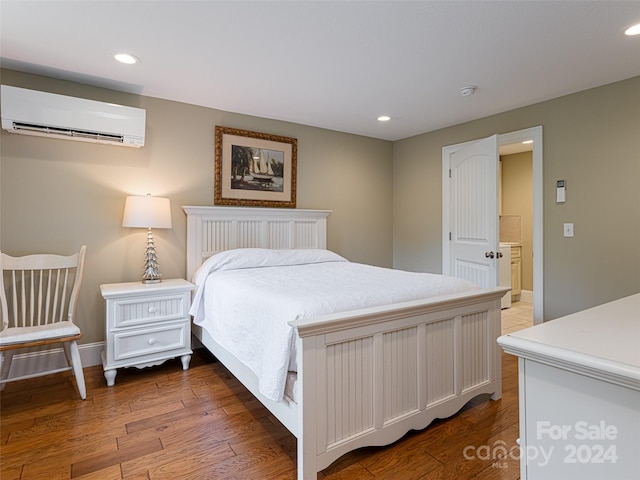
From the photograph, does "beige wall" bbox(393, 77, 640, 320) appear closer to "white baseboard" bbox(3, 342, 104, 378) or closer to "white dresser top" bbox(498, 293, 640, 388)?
"white dresser top" bbox(498, 293, 640, 388)

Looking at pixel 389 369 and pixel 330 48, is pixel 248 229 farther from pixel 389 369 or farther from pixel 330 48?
pixel 389 369

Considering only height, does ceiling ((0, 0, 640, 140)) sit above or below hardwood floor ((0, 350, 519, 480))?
above

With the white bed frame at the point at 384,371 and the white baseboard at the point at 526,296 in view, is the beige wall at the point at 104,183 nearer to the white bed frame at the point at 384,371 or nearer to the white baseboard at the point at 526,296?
the white bed frame at the point at 384,371

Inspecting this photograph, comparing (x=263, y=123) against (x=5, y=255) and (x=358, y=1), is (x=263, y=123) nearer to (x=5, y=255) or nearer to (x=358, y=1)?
(x=358, y=1)

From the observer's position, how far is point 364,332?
5.55 ft

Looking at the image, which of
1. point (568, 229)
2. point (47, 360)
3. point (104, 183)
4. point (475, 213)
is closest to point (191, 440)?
point (47, 360)

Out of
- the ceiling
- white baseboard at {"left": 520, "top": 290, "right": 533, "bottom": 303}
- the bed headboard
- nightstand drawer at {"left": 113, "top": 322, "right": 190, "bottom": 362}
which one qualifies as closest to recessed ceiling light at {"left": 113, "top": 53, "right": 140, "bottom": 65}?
the ceiling

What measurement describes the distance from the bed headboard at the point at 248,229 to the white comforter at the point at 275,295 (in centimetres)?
32

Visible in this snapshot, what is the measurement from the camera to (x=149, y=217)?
2779 millimetres

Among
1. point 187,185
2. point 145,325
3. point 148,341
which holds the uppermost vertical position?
point 187,185

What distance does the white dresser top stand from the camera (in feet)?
2.38

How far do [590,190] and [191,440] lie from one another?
3477 mm

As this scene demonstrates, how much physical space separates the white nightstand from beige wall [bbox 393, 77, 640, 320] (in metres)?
3.22

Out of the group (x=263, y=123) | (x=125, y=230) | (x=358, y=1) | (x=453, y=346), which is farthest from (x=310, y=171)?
(x=453, y=346)
